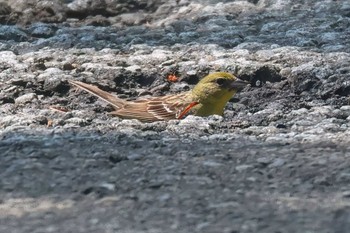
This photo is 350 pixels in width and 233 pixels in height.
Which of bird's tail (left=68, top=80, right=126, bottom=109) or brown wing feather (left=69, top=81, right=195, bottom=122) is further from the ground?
bird's tail (left=68, top=80, right=126, bottom=109)

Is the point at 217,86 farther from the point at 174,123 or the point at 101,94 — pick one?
the point at 174,123

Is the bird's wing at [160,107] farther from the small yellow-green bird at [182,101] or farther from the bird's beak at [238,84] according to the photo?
the bird's beak at [238,84]

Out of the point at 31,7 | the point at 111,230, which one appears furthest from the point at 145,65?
the point at 111,230

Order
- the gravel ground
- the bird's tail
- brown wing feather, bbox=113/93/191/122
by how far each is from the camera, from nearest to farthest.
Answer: the gravel ground, the bird's tail, brown wing feather, bbox=113/93/191/122

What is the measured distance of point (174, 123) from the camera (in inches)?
221

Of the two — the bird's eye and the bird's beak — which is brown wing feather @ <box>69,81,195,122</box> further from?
the bird's beak

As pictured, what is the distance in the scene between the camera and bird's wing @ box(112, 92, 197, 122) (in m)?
6.52

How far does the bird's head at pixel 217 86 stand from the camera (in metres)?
6.40

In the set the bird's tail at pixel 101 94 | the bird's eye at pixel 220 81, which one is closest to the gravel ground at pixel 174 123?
the bird's tail at pixel 101 94

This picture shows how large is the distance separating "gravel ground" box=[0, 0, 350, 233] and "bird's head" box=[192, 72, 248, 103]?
0.11 metres

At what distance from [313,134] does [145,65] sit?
210 centimetres

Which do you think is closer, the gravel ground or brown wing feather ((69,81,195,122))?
the gravel ground

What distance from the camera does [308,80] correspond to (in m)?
6.30

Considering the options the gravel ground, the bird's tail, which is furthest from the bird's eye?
the bird's tail
